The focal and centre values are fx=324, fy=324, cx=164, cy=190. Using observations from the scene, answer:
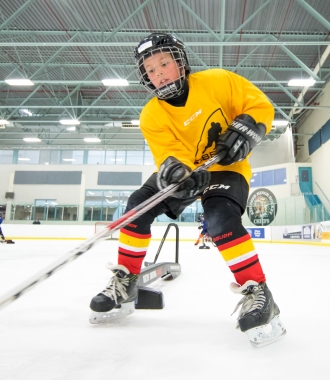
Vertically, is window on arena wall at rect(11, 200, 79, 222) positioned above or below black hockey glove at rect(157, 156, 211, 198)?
above

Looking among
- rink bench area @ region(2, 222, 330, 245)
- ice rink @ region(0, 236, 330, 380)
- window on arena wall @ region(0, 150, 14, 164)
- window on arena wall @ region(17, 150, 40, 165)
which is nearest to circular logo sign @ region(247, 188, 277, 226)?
rink bench area @ region(2, 222, 330, 245)

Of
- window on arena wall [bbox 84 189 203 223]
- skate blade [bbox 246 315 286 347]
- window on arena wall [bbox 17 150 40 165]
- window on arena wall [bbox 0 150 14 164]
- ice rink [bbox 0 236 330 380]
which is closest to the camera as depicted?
ice rink [bbox 0 236 330 380]

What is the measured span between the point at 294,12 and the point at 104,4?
4.25 meters

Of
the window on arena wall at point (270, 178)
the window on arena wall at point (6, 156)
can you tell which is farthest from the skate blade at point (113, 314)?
the window on arena wall at point (6, 156)

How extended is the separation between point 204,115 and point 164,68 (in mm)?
228

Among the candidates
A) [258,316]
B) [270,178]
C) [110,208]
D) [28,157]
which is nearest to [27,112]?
[28,157]

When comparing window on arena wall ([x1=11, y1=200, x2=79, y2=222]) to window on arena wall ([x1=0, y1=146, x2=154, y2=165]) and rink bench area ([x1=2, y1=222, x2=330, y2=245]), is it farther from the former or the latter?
rink bench area ([x1=2, y1=222, x2=330, y2=245])

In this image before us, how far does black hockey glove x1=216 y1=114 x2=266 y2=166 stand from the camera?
1112 millimetres

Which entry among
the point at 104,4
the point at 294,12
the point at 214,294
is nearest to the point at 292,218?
the point at 294,12

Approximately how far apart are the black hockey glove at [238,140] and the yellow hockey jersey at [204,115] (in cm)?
6

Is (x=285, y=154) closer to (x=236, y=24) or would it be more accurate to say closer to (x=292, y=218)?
(x=292, y=218)

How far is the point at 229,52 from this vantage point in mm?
9125

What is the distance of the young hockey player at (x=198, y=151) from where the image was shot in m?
1.04

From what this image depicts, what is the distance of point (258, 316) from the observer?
91 centimetres
